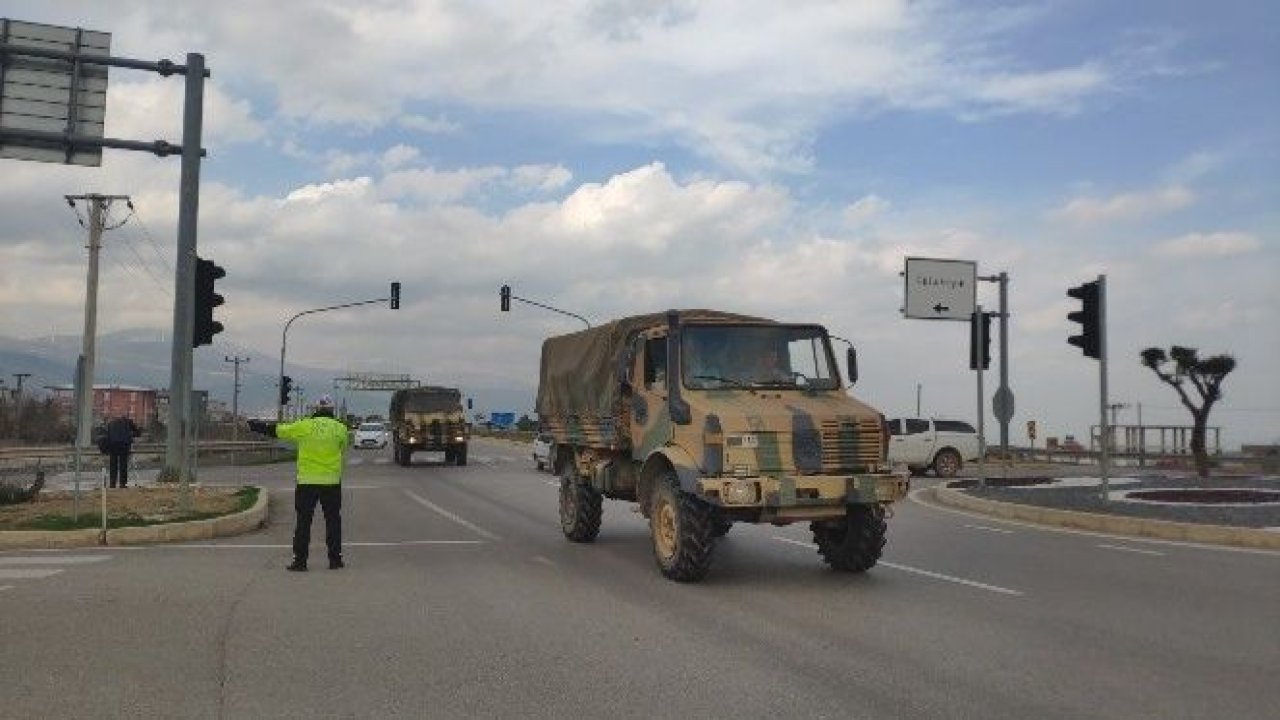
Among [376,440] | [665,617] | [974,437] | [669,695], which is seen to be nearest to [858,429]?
[665,617]

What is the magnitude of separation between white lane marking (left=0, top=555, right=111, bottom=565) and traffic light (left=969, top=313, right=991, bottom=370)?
53.6ft

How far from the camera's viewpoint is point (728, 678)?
618 cm

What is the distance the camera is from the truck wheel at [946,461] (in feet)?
101

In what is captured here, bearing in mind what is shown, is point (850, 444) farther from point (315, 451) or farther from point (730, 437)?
point (315, 451)

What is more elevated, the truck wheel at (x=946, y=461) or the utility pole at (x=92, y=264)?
the utility pole at (x=92, y=264)

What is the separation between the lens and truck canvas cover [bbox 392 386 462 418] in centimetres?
3597

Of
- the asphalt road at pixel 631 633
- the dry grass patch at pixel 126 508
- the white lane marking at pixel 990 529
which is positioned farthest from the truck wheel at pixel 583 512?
the white lane marking at pixel 990 529

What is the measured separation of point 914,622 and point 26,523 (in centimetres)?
1137

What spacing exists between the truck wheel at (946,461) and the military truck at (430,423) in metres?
15.0

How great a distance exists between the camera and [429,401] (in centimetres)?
3609

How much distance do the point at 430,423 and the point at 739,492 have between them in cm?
2759

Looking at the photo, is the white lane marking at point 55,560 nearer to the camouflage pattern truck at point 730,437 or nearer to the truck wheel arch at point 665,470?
the camouflage pattern truck at point 730,437

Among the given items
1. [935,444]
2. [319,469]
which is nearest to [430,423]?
[935,444]

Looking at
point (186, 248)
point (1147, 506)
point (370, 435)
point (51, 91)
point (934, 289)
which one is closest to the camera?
point (1147, 506)
